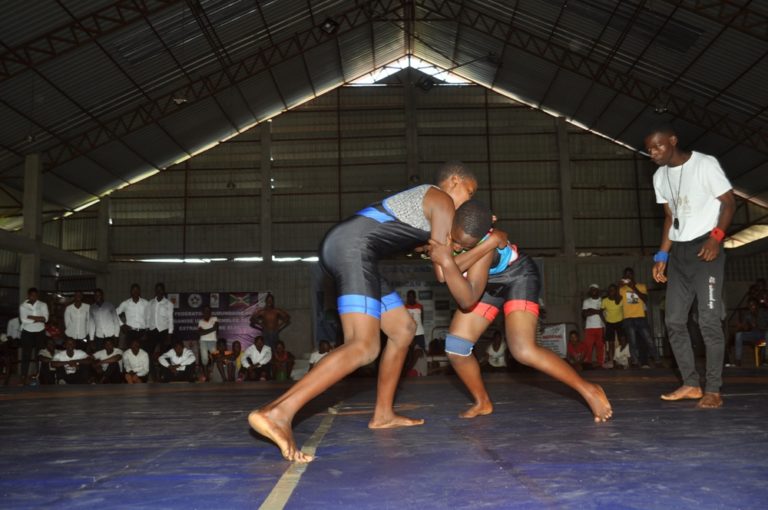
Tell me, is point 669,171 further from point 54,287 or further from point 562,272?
point 54,287

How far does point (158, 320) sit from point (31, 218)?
7527mm

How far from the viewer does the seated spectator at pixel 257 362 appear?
1138cm

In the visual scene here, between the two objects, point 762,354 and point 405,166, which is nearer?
point 762,354

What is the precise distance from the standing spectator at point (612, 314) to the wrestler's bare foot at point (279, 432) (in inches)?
386

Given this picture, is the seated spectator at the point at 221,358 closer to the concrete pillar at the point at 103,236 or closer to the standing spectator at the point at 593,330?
the standing spectator at the point at 593,330

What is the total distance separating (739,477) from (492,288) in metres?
1.99

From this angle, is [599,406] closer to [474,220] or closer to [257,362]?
[474,220]

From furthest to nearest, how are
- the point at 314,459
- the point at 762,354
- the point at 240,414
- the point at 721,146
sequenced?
the point at 721,146
the point at 762,354
the point at 240,414
the point at 314,459

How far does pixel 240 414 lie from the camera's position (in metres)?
4.08

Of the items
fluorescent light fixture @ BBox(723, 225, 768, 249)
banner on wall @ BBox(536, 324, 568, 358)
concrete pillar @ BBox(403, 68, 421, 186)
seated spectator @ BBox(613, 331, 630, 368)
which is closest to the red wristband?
seated spectator @ BBox(613, 331, 630, 368)

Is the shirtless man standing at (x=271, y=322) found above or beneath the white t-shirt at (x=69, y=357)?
above

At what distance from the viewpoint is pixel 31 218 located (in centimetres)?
1608

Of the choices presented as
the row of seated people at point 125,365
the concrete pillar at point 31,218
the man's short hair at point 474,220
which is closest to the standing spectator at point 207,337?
the row of seated people at point 125,365

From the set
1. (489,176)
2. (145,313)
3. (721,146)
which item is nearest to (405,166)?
A: (489,176)
